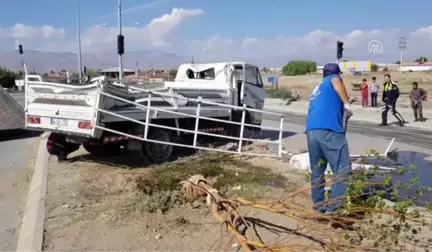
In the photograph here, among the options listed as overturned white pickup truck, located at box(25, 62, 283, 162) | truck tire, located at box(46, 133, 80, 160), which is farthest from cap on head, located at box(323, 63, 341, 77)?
truck tire, located at box(46, 133, 80, 160)

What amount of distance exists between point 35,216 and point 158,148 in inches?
144

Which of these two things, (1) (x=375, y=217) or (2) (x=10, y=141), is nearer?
(1) (x=375, y=217)

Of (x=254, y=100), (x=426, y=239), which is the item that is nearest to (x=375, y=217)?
(x=426, y=239)

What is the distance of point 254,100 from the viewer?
41.2 ft

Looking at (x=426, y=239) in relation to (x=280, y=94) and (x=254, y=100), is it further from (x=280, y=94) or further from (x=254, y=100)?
(x=280, y=94)

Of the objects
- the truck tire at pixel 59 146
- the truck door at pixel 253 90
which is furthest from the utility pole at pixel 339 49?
the truck tire at pixel 59 146

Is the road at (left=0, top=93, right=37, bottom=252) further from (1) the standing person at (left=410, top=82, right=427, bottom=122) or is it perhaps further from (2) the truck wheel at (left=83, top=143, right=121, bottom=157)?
(1) the standing person at (left=410, top=82, right=427, bottom=122)

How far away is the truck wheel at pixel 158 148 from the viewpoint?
8.92m

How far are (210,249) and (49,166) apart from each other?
18.4 feet

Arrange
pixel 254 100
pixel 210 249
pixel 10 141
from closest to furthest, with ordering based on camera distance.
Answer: pixel 210 249, pixel 254 100, pixel 10 141

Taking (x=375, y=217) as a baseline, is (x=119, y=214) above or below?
below

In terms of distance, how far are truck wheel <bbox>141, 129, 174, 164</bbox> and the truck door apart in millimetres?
3493

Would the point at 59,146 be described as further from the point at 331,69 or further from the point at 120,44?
the point at 120,44

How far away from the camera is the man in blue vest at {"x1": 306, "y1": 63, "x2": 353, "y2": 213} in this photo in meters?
4.89
